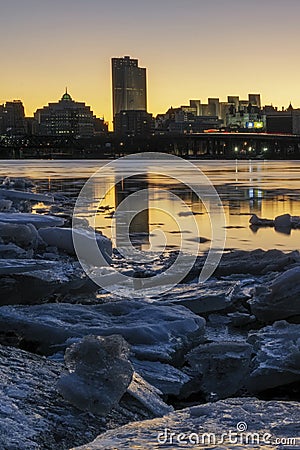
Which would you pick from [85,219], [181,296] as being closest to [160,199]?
[85,219]

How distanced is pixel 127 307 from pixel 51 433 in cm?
265

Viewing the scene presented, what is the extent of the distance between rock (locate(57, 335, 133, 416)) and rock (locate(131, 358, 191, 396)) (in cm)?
66

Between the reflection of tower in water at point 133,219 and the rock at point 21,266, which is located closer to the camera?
the rock at point 21,266

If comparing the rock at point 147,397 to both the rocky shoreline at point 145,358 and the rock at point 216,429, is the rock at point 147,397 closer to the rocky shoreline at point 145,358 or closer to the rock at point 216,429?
A: the rocky shoreline at point 145,358

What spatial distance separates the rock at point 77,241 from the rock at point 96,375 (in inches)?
203

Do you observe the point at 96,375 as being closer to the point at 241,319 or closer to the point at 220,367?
the point at 220,367

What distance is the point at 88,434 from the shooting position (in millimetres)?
3066

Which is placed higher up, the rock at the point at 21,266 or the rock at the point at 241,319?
the rock at the point at 21,266

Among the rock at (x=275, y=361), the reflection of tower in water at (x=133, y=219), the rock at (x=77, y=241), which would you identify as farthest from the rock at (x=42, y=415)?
the reflection of tower in water at (x=133, y=219)

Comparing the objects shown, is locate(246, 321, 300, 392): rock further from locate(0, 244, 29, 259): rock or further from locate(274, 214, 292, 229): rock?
locate(274, 214, 292, 229): rock

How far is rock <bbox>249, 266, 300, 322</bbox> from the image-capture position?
19.5 feet

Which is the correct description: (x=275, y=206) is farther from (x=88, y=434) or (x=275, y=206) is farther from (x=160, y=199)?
(x=88, y=434)

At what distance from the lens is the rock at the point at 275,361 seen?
4332mm

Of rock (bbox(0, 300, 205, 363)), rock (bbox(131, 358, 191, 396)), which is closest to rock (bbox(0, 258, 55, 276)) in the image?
rock (bbox(0, 300, 205, 363))
